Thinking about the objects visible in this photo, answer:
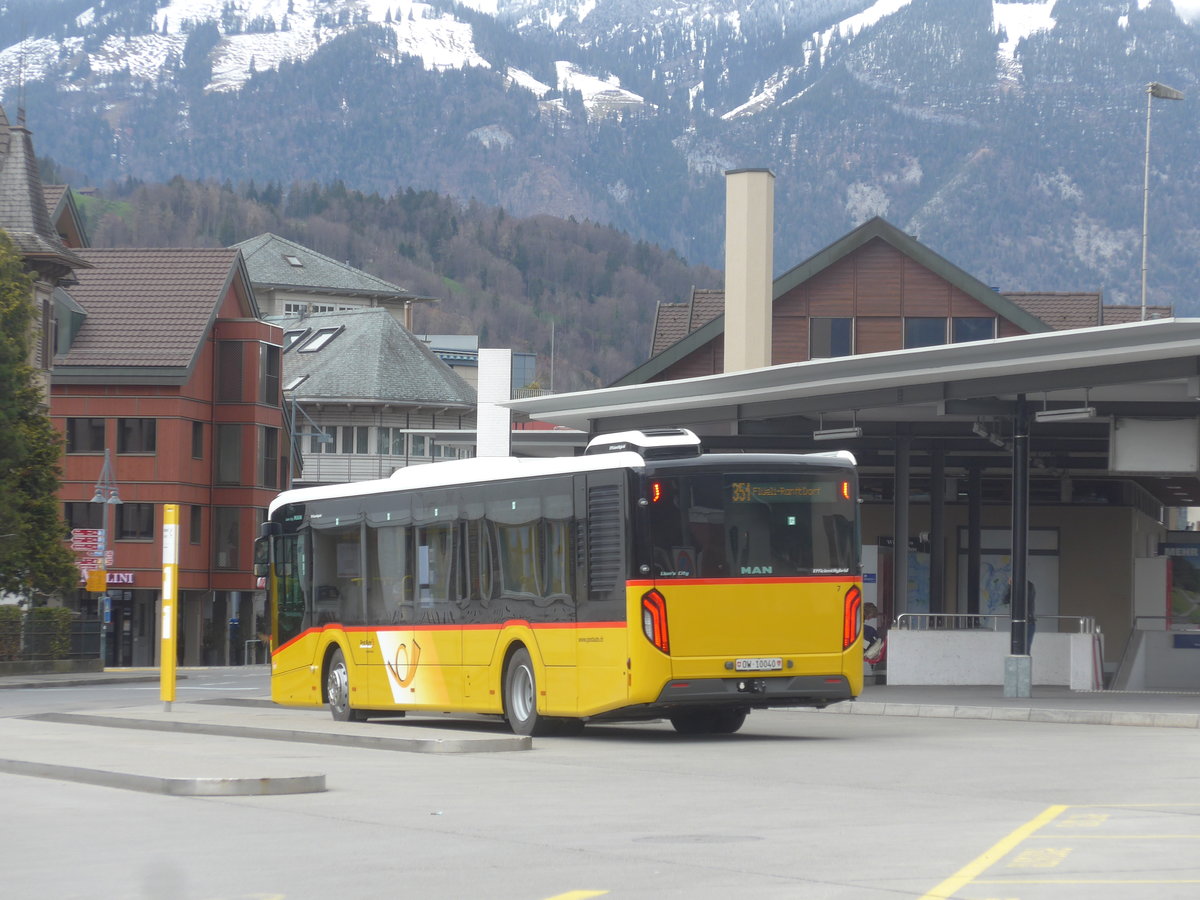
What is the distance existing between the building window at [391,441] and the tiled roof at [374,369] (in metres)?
1.77

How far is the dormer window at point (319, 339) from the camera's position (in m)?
103

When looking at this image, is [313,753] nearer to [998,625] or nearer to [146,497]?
[998,625]

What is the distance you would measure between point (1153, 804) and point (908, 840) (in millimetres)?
2774

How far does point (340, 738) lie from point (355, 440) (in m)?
78.8

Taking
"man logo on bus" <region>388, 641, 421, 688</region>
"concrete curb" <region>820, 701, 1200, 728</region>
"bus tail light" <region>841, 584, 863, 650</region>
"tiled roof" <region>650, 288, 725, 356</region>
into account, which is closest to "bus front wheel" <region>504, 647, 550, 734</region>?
"man logo on bus" <region>388, 641, 421, 688</region>

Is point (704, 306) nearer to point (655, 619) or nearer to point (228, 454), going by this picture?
point (228, 454)

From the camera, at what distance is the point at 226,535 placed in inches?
2857

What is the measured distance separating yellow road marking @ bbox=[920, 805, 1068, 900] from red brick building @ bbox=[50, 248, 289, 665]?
59.0 meters

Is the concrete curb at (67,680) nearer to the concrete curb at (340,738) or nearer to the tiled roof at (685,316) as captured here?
the concrete curb at (340,738)

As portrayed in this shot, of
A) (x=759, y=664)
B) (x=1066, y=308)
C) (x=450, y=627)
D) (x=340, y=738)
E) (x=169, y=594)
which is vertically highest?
(x=1066, y=308)

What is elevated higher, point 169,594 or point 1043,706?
point 169,594

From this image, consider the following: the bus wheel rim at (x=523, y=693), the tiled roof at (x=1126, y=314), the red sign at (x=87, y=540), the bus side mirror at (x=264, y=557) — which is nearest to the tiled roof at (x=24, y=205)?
the red sign at (x=87, y=540)

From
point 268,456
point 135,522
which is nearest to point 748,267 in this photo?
point 135,522

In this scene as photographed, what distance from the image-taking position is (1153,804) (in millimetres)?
12438
